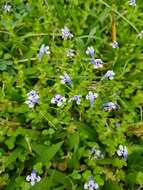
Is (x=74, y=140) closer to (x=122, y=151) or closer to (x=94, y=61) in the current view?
(x=122, y=151)

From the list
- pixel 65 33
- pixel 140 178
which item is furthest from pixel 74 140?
pixel 65 33

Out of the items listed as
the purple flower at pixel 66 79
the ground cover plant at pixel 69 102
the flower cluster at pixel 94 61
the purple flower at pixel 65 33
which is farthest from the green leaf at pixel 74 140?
the purple flower at pixel 65 33

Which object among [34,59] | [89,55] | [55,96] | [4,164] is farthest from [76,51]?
[4,164]

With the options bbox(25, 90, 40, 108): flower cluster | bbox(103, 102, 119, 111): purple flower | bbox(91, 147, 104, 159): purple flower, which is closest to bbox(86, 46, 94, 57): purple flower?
bbox(103, 102, 119, 111): purple flower

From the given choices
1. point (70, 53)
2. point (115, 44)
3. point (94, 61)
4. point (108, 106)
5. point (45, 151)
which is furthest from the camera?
point (115, 44)

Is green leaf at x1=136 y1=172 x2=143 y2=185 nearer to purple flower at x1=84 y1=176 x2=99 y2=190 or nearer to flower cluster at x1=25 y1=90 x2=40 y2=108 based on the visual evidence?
purple flower at x1=84 y1=176 x2=99 y2=190

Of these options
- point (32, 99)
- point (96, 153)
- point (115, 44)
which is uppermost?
point (115, 44)

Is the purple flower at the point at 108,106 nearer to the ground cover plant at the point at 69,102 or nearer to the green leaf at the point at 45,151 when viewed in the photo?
the ground cover plant at the point at 69,102

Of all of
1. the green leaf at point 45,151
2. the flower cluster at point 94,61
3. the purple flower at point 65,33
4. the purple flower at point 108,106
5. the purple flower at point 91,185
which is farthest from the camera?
the purple flower at point 65,33

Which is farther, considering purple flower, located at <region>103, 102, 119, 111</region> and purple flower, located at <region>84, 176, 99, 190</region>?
purple flower, located at <region>103, 102, 119, 111</region>
